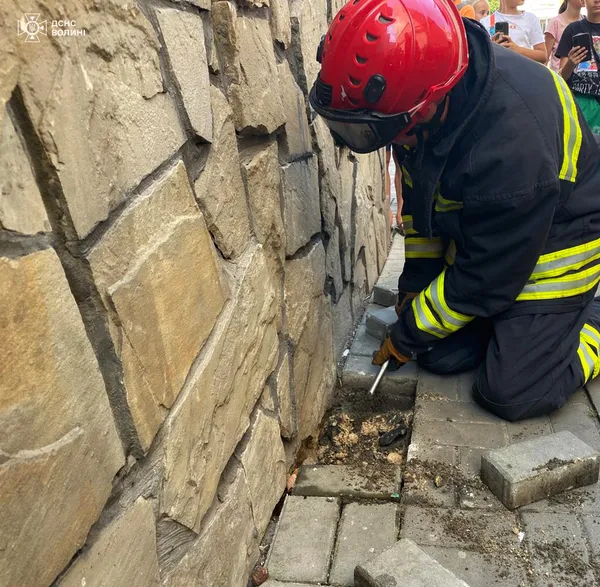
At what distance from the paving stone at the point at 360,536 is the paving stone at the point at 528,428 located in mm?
717

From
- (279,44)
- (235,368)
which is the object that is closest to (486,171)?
(279,44)

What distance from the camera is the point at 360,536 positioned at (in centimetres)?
217

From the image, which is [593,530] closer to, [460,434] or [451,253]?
[460,434]

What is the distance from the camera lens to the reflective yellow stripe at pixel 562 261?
9.23 ft

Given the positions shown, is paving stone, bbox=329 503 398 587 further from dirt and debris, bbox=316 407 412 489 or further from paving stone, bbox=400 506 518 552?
dirt and debris, bbox=316 407 412 489

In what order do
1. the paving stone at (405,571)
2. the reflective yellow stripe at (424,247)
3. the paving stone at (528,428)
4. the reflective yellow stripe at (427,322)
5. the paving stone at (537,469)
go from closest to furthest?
the paving stone at (405,571) → the paving stone at (537,469) → the paving stone at (528,428) → the reflective yellow stripe at (427,322) → the reflective yellow stripe at (424,247)

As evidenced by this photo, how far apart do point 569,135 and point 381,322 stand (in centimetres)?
138

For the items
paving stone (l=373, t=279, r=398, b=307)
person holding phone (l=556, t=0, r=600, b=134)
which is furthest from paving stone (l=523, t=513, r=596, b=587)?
person holding phone (l=556, t=0, r=600, b=134)

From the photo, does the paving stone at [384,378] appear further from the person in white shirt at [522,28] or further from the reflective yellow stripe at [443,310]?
the person in white shirt at [522,28]

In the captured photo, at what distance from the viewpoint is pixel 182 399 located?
1516 millimetres

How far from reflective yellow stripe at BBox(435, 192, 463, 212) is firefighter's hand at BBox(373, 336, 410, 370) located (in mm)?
703

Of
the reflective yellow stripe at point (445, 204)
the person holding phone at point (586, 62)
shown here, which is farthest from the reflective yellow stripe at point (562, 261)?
the person holding phone at point (586, 62)

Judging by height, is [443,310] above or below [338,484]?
above

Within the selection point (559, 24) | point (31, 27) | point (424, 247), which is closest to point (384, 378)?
point (424, 247)
